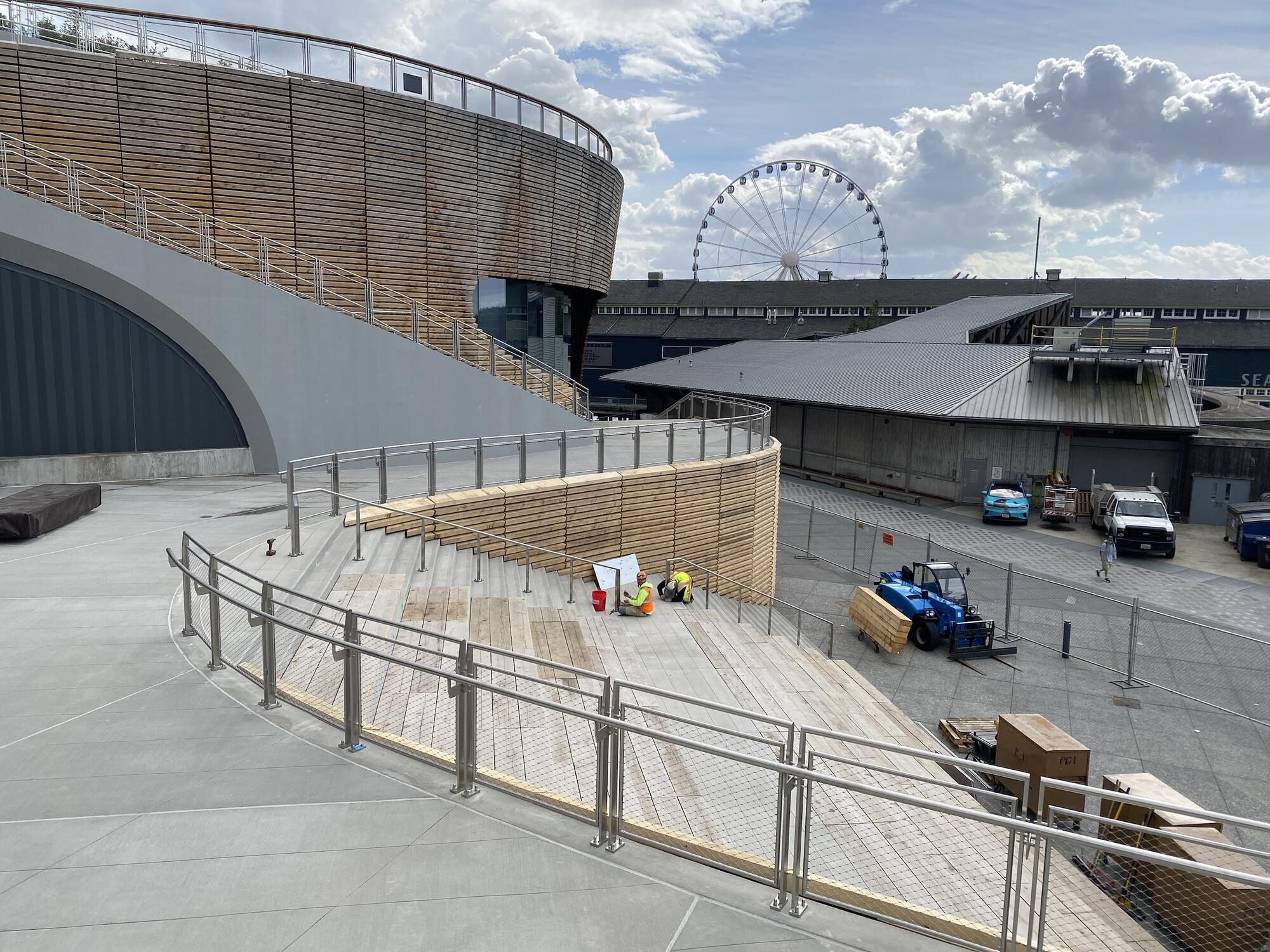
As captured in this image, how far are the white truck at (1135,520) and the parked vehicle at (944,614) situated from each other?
867 centimetres

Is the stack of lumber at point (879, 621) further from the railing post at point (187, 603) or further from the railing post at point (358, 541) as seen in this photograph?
the railing post at point (187, 603)

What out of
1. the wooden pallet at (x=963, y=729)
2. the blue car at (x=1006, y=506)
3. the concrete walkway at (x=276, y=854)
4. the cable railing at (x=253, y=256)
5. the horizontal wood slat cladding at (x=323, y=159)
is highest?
the horizontal wood slat cladding at (x=323, y=159)

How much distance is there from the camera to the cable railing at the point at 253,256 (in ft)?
53.6

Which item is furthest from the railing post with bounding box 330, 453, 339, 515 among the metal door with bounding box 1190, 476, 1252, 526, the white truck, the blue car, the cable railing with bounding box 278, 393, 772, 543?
the metal door with bounding box 1190, 476, 1252, 526

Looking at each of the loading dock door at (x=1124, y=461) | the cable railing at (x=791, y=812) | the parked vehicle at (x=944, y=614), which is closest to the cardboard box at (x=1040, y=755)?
the cable railing at (x=791, y=812)

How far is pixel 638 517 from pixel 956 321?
34802 mm

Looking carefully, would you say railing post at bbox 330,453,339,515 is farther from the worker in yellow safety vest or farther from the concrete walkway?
the concrete walkway

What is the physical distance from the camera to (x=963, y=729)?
12445 mm

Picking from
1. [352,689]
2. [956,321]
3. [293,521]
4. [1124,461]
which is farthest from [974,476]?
[352,689]

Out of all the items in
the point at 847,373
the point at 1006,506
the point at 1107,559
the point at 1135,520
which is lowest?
the point at 1107,559

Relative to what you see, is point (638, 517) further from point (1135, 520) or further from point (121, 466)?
point (1135, 520)

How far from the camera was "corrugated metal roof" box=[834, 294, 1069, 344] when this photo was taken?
139ft

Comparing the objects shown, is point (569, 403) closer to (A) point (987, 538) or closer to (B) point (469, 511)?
(B) point (469, 511)

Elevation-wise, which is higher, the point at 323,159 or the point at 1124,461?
the point at 323,159
